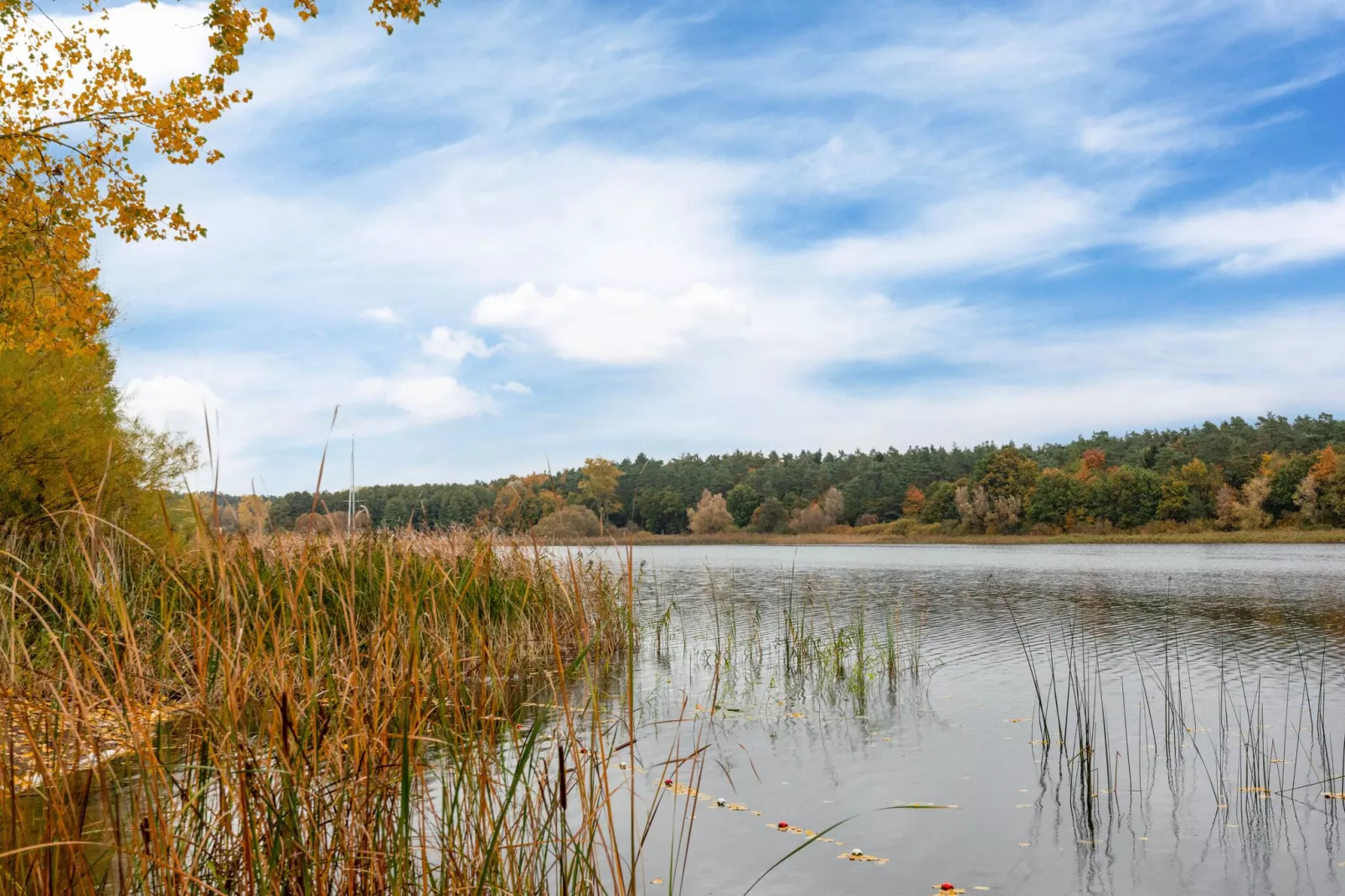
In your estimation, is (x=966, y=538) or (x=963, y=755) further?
(x=966, y=538)

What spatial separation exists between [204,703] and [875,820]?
4.72m

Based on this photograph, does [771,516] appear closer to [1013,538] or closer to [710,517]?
[710,517]

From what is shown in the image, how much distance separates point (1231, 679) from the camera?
10969 mm

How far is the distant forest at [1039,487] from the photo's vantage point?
62.5 metres

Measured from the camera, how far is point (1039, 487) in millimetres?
73625

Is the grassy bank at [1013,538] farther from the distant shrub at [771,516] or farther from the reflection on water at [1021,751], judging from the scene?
the reflection on water at [1021,751]

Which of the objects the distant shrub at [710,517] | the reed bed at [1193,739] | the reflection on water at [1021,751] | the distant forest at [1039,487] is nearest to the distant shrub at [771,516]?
the distant forest at [1039,487]

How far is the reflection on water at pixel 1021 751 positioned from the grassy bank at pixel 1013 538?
30893 millimetres

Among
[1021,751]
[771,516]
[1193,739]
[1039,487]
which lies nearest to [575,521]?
[1021,751]

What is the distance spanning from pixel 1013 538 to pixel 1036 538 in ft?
4.96

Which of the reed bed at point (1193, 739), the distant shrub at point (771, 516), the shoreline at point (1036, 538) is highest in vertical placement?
the distant shrub at point (771, 516)

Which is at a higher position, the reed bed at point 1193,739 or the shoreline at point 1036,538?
the reed bed at point 1193,739

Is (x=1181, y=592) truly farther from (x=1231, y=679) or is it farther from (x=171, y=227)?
(x=171, y=227)

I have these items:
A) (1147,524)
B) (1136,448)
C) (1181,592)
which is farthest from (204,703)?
(1136,448)
